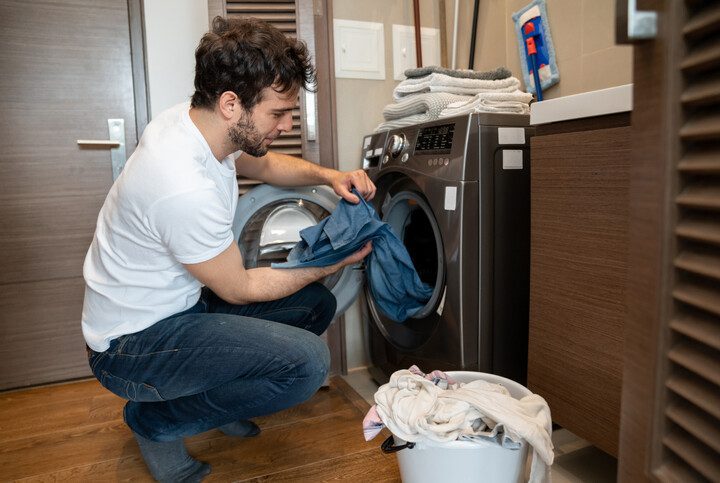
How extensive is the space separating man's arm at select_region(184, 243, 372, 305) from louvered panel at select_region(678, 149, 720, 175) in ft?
3.22

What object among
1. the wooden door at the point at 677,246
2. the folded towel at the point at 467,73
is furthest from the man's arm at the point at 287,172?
the wooden door at the point at 677,246

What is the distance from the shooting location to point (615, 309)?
1.08 metres

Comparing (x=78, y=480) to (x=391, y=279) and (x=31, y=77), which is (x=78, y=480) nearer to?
(x=391, y=279)

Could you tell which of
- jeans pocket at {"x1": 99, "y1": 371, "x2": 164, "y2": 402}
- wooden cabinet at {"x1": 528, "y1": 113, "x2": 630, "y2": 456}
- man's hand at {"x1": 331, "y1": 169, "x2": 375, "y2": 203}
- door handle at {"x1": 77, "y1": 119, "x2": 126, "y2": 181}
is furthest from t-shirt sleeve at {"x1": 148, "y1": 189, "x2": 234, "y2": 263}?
door handle at {"x1": 77, "y1": 119, "x2": 126, "y2": 181}

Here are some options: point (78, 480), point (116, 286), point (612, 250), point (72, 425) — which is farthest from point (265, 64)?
point (72, 425)

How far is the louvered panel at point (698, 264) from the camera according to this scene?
1.25 feet

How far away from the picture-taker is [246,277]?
1.28m

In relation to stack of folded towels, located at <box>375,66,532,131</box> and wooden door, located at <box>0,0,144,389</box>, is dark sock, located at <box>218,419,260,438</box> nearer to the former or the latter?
wooden door, located at <box>0,0,144,389</box>

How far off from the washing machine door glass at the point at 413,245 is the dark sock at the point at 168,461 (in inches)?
28.9

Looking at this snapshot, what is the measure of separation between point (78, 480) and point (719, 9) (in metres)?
1.68

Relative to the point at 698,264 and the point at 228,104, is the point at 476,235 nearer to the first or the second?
the point at 228,104

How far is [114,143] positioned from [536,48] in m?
1.70

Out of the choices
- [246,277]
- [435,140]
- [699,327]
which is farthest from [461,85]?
[699,327]

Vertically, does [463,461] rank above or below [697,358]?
below
